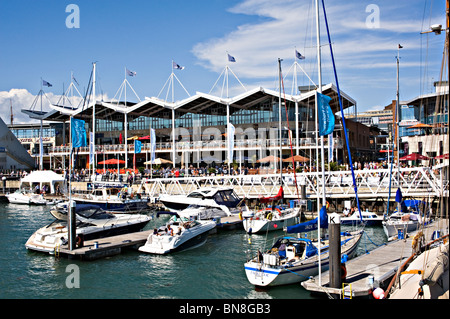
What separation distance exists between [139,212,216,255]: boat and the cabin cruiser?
25.7 ft

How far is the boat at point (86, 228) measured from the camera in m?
22.3

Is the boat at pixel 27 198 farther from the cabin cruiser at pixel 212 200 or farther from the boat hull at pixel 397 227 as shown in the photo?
the boat hull at pixel 397 227

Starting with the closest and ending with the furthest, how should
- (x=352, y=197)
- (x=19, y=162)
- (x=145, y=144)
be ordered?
(x=352, y=197) → (x=145, y=144) → (x=19, y=162)

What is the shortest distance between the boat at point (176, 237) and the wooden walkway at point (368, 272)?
29.2ft

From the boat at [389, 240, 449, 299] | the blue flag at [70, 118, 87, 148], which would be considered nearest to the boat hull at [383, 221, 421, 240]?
the boat at [389, 240, 449, 299]

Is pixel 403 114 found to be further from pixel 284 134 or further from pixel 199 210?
pixel 199 210

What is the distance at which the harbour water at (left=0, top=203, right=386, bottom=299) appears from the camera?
1638 cm

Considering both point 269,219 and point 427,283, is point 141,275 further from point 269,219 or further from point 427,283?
point 269,219

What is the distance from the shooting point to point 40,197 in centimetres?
4619

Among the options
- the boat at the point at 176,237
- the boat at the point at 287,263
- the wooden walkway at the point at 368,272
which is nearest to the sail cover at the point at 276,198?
the boat at the point at 176,237

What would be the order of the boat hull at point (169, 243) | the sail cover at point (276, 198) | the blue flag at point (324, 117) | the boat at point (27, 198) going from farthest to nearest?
the boat at point (27, 198) → the sail cover at point (276, 198) → the boat hull at point (169, 243) → the blue flag at point (324, 117)
